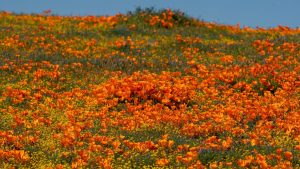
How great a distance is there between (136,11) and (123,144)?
20008 mm

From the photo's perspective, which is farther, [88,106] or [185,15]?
[185,15]

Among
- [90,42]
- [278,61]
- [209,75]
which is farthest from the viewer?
[90,42]

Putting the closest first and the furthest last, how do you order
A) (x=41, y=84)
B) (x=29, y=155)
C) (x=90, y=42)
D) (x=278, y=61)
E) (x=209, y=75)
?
(x=29, y=155)
(x=41, y=84)
(x=209, y=75)
(x=278, y=61)
(x=90, y=42)

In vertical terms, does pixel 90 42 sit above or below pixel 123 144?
above

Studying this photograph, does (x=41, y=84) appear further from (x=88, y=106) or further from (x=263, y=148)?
(x=263, y=148)

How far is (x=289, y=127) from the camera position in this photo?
40.1 feet

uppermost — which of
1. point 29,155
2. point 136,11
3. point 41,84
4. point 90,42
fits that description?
point 136,11

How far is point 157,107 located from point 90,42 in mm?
9565

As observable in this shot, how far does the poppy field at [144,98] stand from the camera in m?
10.4

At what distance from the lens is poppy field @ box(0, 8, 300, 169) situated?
34.1 ft

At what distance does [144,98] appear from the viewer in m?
14.9

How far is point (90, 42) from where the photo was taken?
23266mm

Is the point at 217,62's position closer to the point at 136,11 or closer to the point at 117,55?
the point at 117,55

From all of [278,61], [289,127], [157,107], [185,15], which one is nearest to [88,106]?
[157,107]
